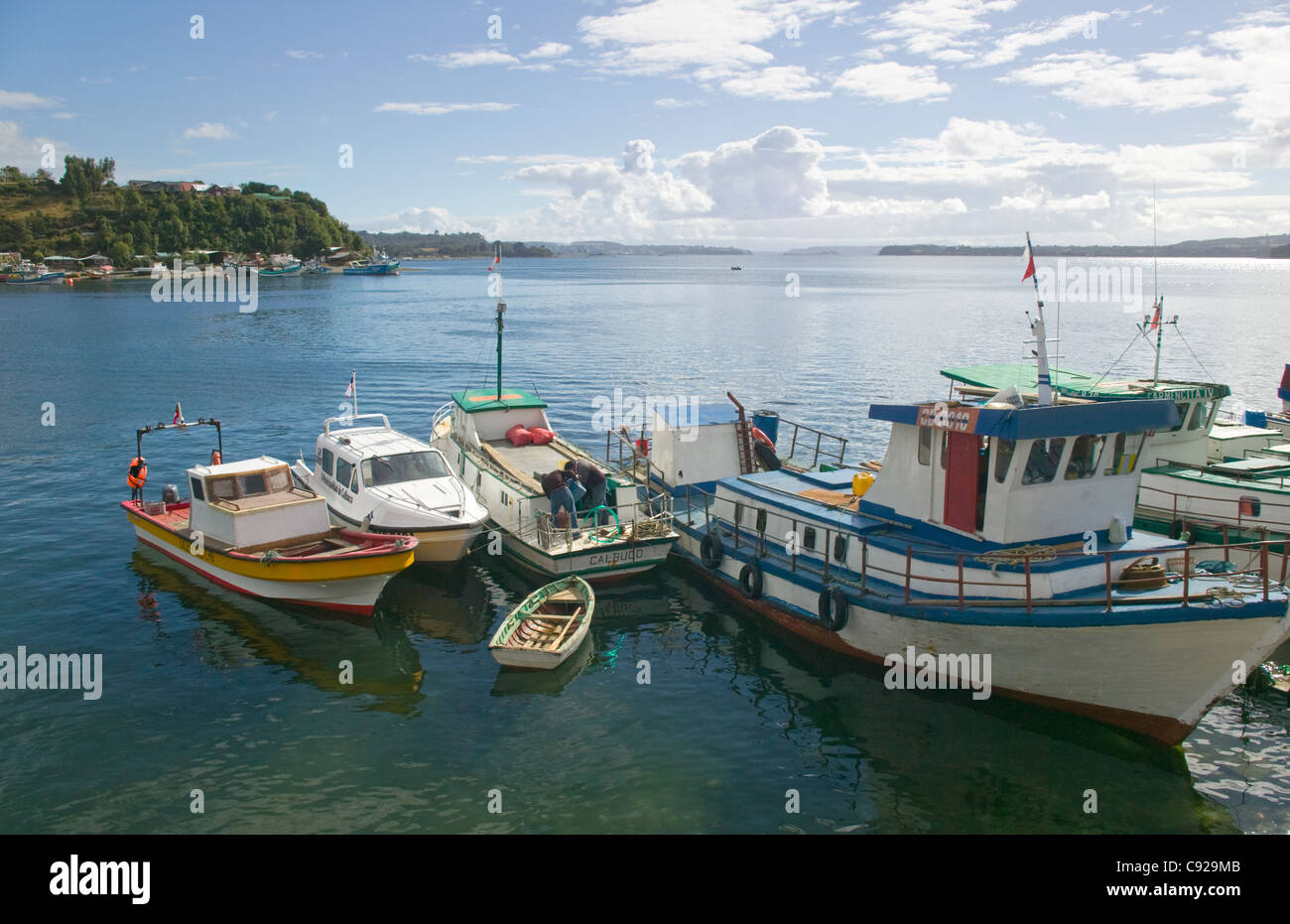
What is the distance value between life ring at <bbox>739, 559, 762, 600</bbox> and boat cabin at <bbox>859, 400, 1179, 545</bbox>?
457 centimetres

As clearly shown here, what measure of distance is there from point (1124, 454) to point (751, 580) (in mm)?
8825

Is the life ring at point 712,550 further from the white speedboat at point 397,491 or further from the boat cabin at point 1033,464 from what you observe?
the white speedboat at point 397,491

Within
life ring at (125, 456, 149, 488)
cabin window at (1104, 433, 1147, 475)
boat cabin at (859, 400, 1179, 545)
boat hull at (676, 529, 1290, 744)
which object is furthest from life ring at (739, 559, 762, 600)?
life ring at (125, 456, 149, 488)

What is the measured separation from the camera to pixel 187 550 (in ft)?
78.0

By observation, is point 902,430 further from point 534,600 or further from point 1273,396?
point 1273,396

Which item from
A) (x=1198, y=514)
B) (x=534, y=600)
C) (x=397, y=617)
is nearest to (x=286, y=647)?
(x=397, y=617)

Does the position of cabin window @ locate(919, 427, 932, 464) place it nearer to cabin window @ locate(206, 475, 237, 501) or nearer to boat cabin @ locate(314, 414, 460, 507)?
boat cabin @ locate(314, 414, 460, 507)

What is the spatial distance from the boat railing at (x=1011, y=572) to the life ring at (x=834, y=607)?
1.18 ft

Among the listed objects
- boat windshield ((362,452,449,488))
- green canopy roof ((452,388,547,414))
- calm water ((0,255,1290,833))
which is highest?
green canopy roof ((452,388,547,414))

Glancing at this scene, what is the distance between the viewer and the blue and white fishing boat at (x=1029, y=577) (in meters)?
15.5

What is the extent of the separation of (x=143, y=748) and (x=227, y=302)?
136 m

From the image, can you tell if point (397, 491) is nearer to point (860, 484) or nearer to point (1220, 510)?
point (860, 484)

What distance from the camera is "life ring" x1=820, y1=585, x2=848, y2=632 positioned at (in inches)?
749

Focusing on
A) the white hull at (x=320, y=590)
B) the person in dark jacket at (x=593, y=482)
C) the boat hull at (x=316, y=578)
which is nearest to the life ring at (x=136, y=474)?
the boat hull at (x=316, y=578)
